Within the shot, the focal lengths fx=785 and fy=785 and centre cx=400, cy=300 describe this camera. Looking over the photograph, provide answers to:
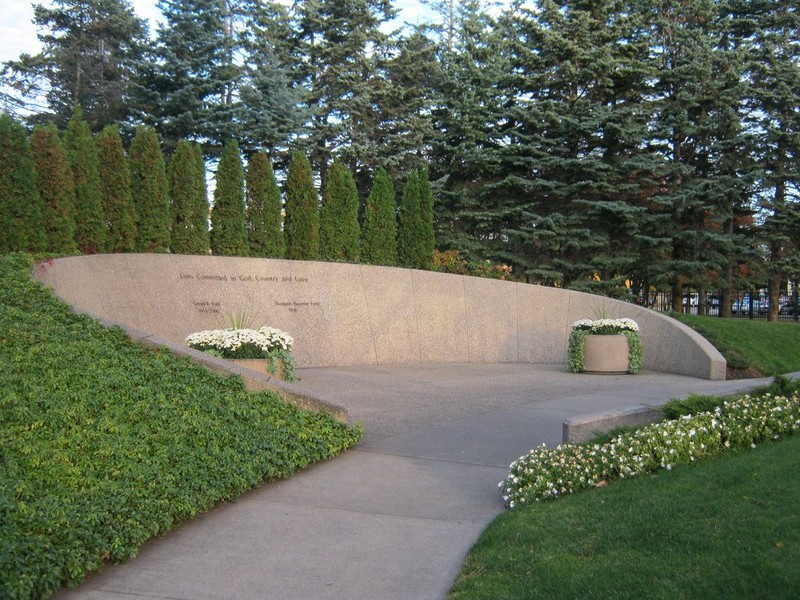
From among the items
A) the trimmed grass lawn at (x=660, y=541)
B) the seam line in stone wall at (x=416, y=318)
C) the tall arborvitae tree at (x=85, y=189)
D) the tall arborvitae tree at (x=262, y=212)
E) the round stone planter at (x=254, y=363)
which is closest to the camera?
the trimmed grass lawn at (x=660, y=541)

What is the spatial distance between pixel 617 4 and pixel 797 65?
17.1 feet

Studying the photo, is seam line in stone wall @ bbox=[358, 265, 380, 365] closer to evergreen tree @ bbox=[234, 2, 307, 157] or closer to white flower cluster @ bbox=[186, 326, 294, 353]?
white flower cluster @ bbox=[186, 326, 294, 353]

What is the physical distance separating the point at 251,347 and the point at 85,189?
14.1ft

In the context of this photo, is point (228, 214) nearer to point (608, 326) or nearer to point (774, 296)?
point (608, 326)

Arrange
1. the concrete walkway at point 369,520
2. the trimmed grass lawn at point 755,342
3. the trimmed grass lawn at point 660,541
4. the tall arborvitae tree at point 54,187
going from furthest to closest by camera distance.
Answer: the trimmed grass lawn at point 755,342, the tall arborvitae tree at point 54,187, the concrete walkway at point 369,520, the trimmed grass lawn at point 660,541

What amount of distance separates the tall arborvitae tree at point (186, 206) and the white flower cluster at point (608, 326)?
22.0 ft

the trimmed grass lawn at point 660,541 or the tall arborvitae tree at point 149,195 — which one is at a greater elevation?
the tall arborvitae tree at point 149,195

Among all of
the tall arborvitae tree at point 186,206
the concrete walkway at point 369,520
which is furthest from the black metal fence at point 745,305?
the concrete walkway at point 369,520

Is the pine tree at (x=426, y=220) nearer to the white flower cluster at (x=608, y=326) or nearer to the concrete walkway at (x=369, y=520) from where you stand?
the white flower cluster at (x=608, y=326)

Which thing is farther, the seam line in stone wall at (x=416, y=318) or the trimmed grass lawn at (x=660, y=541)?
the seam line in stone wall at (x=416, y=318)

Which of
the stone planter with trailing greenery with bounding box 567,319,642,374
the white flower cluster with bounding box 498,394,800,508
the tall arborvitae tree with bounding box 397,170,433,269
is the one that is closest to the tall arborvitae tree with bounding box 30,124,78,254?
the tall arborvitae tree with bounding box 397,170,433,269

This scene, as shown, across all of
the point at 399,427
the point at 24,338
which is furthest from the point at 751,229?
the point at 24,338

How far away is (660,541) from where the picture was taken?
3977mm

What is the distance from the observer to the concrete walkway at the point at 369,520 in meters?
4.14
